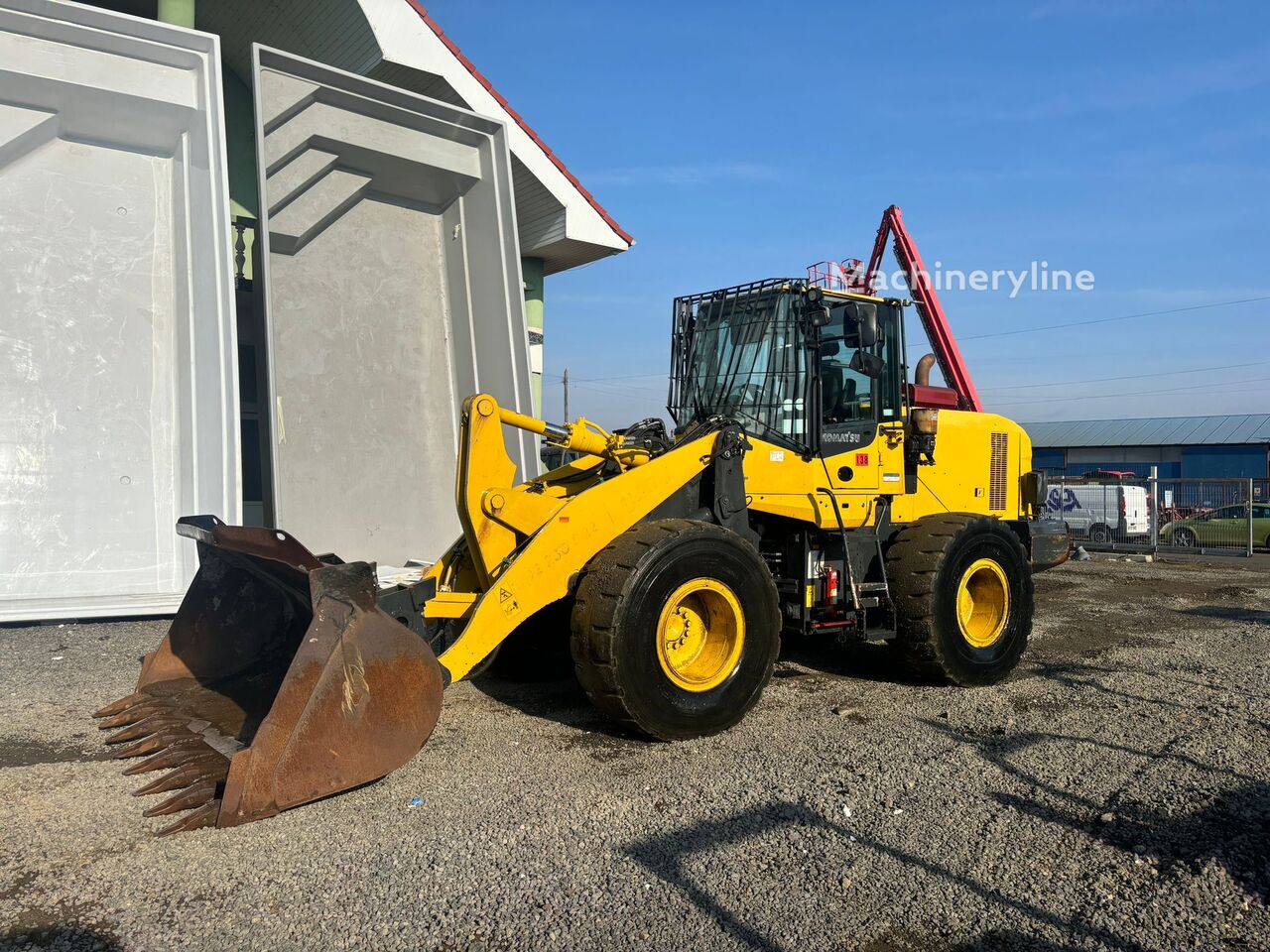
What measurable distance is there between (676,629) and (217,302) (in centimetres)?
535

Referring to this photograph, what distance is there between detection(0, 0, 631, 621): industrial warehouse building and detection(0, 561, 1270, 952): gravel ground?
260 centimetres

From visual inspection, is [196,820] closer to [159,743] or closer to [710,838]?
[159,743]

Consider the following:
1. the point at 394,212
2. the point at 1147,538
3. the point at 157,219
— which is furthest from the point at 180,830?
the point at 1147,538

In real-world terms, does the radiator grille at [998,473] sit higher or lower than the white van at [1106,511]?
higher

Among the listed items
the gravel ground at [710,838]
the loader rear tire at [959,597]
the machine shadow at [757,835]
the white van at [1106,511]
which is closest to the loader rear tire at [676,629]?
the gravel ground at [710,838]

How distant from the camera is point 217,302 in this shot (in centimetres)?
809

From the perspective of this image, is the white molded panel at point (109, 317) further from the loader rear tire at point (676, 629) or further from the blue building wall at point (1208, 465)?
the blue building wall at point (1208, 465)

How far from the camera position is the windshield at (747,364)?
6086mm

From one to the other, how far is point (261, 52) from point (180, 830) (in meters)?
6.93

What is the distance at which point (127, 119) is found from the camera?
8.26m

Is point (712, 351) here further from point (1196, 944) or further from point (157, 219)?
point (157, 219)

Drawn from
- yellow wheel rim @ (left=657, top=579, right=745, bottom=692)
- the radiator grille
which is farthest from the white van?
yellow wheel rim @ (left=657, top=579, right=745, bottom=692)

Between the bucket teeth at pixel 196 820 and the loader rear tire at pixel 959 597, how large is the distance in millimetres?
4214

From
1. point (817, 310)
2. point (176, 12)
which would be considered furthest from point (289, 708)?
point (176, 12)
